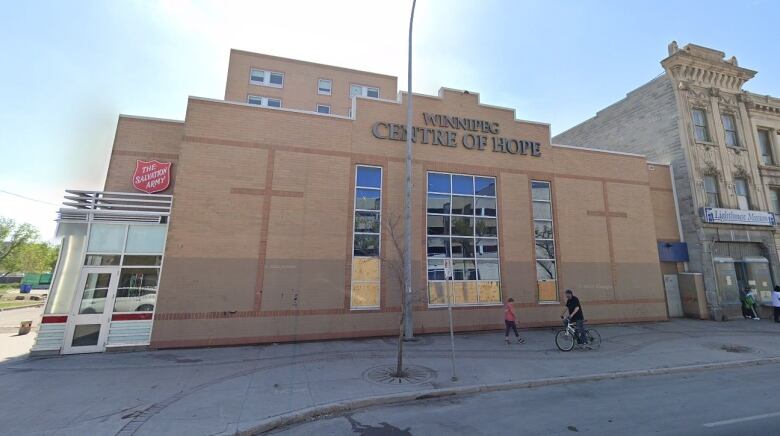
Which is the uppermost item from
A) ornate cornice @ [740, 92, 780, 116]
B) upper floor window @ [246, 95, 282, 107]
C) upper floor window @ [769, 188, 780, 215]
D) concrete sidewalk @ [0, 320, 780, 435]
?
upper floor window @ [246, 95, 282, 107]

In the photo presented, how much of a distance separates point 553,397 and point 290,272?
921 cm

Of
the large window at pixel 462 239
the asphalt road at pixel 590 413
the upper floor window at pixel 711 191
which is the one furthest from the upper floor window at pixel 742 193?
the asphalt road at pixel 590 413

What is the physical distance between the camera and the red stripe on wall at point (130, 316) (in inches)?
447

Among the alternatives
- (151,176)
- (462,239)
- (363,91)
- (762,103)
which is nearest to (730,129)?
(762,103)

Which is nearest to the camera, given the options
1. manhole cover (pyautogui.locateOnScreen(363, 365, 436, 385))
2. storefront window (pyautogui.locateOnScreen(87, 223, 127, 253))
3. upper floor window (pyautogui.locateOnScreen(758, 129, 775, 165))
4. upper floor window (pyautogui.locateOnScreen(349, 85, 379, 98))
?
manhole cover (pyautogui.locateOnScreen(363, 365, 436, 385))

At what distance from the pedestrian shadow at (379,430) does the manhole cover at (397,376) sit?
2.02m

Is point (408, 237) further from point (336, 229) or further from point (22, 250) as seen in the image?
point (22, 250)

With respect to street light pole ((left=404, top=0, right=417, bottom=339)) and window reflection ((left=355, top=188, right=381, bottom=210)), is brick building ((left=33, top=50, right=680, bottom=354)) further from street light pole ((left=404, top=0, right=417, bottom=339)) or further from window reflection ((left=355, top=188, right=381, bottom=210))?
street light pole ((left=404, top=0, right=417, bottom=339))

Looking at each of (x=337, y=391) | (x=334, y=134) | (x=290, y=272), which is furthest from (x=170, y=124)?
(x=337, y=391)

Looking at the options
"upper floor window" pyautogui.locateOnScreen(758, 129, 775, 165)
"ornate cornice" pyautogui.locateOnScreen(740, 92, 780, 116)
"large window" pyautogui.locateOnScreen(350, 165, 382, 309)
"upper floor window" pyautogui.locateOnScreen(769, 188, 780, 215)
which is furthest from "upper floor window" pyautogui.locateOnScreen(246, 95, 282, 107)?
"upper floor window" pyautogui.locateOnScreen(769, 188, 780, 215)

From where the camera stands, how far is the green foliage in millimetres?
42469

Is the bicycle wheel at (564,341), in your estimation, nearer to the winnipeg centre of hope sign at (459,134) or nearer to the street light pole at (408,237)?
the street light pole at (408,237)

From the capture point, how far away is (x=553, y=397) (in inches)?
295

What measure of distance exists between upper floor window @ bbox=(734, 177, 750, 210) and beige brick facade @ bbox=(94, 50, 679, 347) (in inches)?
284
